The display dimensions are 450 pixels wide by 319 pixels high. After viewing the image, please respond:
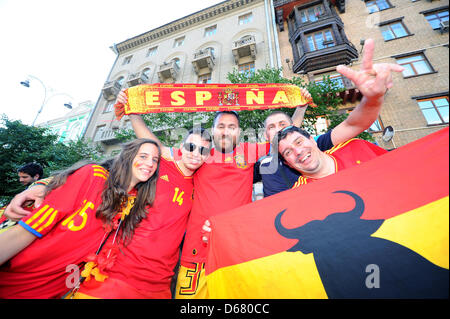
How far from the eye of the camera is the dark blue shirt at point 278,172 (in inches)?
85.4

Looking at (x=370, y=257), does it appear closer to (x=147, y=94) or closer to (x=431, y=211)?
(x=431, y=211)

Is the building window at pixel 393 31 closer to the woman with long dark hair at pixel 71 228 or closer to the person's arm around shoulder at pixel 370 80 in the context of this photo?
the person's arm around shoulder at pixel 370 80

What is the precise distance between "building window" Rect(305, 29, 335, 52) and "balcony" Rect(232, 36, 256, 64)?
373cm

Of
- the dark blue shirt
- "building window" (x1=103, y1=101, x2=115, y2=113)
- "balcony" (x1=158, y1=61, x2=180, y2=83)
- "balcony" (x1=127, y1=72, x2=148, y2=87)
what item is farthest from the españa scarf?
"building window" (x1=103, y1=101, x2=115, y2=113)

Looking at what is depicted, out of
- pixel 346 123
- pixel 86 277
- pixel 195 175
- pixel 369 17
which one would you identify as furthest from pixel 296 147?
pixel 369 17

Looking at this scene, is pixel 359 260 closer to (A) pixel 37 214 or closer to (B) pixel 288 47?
(A) pixel 37 214

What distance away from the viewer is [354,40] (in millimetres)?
10445

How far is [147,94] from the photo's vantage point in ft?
9.58

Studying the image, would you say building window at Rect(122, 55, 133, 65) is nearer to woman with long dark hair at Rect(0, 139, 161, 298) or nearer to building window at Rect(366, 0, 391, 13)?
woman with long dark hair at Rect(0, 139, 161, 298)

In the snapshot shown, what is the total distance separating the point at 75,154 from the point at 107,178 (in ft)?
34.3

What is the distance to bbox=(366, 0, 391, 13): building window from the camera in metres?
10.8

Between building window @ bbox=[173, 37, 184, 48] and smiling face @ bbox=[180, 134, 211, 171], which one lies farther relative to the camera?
building window @ bbox=[173, 37, 184, 48]

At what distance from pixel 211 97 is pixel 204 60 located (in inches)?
450

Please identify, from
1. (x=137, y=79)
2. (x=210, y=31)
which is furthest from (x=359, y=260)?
(x=210, y=31)
